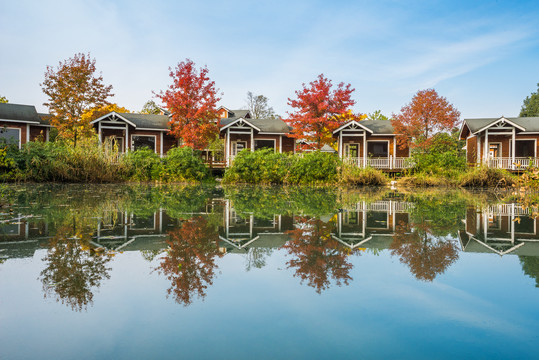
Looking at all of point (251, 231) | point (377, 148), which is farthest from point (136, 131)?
point (251, 231)

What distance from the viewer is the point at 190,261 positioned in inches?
121

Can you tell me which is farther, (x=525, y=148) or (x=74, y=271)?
(x=525, y=148)

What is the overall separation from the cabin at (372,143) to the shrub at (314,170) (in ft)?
30.9

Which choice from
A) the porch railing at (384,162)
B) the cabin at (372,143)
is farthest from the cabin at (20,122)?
the porch railing at (384,162)

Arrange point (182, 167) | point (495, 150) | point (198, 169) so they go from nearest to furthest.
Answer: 1. point (182, 167)
2. point (198, 169)
3. point (495, 150)

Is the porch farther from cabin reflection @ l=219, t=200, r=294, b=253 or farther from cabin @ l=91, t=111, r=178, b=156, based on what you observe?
cabin reflection @ l=219, t=200, r=294, b=253

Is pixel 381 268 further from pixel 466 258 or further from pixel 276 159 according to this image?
pixel 276 159

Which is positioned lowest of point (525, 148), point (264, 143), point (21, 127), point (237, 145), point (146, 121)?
point (525, 148)

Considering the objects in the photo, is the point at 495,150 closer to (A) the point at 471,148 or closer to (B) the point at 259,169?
(A) the point at 471,148

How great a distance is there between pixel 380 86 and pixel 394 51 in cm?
524

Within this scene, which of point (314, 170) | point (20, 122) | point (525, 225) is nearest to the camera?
point (525, 225)

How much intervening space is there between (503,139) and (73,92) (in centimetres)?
3515

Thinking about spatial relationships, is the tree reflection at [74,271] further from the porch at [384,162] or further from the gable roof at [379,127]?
the gable roof at [379,127]

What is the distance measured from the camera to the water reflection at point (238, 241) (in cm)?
270
